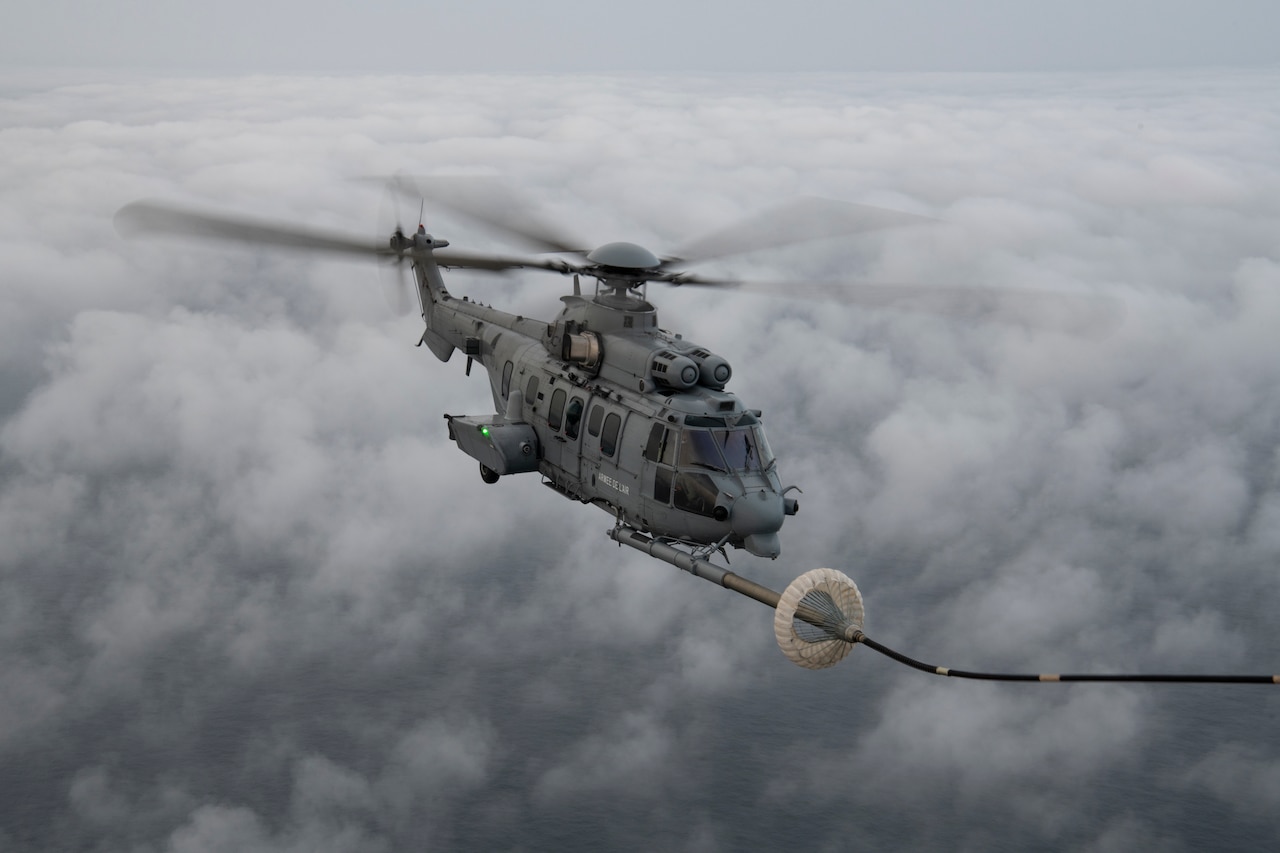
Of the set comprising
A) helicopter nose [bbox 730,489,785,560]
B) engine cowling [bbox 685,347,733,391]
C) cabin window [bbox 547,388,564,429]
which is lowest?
helicopter nose [bbox 730,489,785,560]

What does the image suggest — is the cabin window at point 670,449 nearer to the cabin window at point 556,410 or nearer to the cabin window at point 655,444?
the cabin window at point 655,444

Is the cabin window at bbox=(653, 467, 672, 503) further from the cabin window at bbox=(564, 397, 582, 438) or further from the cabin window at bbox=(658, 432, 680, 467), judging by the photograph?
the cabin window at bbox=(564, 397, 582, 438)

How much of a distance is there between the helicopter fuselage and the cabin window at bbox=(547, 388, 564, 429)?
5 cm

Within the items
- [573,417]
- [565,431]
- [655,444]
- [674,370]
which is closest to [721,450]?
[655,444]

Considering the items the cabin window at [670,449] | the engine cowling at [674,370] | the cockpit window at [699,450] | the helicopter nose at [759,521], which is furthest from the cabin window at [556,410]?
the helicopter nose at [759,521]

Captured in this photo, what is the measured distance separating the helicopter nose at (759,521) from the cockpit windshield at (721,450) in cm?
114

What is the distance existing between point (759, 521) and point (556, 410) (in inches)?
343

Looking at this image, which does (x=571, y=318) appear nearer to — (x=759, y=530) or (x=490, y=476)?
(x=490, y=476)

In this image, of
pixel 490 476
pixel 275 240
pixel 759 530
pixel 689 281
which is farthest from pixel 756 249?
pixel 275 240

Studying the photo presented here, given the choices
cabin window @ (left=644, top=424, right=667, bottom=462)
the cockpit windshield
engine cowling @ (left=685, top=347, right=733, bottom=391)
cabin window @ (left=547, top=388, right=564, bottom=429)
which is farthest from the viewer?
cabin window @ (left=547, top=388, right=564, bottom=429)

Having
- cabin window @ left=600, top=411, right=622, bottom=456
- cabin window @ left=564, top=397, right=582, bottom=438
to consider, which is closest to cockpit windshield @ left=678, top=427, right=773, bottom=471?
cabin window @ left=600, top=411, right=622, bottom=456

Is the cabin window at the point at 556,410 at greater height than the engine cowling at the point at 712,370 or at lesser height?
lesser

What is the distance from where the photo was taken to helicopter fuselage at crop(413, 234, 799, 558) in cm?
3108

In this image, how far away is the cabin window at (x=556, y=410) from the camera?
35.6 metres
